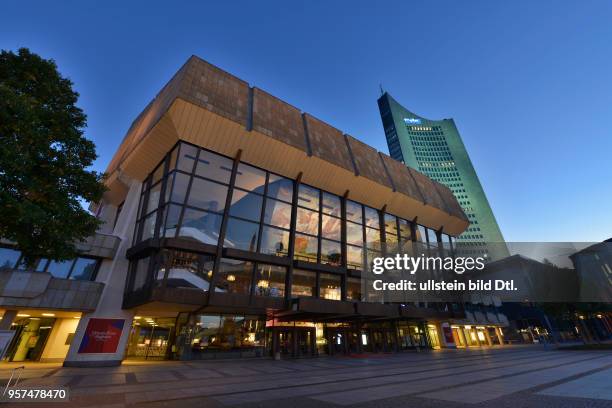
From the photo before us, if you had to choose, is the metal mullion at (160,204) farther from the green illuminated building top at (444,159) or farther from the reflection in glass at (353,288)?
the green illuminated building top at (444,159)

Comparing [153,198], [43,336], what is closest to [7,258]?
[43,336]

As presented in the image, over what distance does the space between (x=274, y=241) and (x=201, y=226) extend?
6.47 metres

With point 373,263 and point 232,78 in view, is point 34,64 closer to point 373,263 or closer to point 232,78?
point 232,78

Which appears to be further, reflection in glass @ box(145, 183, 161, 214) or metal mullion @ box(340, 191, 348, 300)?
metal mullion @ box(340, 191, 348, 300)

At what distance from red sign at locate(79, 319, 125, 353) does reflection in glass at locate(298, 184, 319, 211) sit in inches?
710

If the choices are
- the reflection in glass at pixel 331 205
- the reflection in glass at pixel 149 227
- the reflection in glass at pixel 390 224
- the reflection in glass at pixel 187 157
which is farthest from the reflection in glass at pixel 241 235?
the reflection in glass at pixel 390 224

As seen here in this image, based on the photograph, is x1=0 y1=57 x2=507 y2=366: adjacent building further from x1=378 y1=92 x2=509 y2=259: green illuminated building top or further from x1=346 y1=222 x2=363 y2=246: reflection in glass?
x1=378 y1=92 x2=509 y2=259: green illuminated building top

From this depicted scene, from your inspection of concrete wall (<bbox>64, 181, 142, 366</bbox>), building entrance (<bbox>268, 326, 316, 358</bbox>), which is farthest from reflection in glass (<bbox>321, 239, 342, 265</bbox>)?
concrete wall (<bbox>64, 181, 142, 366</bbox>)

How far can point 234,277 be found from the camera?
22156 millimetres

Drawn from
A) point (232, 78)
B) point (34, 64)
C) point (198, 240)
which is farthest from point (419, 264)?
point (34, 64)

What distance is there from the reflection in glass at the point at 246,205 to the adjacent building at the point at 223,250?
0.10 metres

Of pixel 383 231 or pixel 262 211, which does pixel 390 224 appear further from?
pixel 262 211

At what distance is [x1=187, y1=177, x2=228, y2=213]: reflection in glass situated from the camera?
22.8 meters

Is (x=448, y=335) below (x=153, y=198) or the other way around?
below
